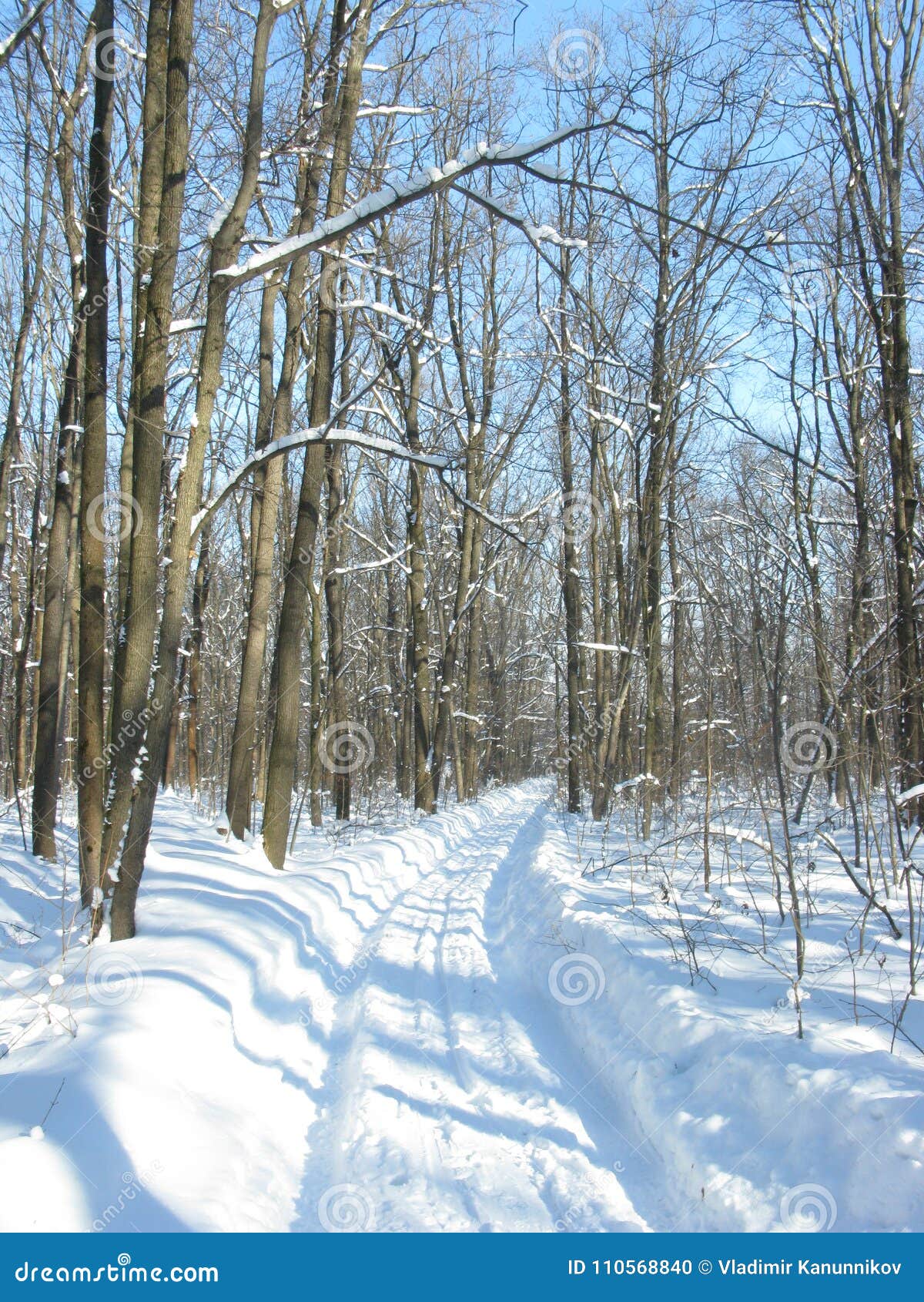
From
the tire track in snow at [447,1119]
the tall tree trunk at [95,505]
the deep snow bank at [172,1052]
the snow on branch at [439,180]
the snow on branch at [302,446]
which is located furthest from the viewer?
the snow on branch at [302,446]

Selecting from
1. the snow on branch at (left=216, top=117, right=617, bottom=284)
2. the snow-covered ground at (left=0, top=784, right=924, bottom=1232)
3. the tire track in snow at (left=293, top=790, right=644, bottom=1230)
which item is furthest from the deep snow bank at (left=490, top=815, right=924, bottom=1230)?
the snow on branch at (left=216, top=117, right=617, bottom=284)

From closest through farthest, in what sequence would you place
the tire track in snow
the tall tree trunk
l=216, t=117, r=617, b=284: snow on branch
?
the tire track in snow < l=216, t=117, r=617, b=284: snow on branch < the tall tree trunk

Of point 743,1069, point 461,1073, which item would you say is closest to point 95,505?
point 461,1073

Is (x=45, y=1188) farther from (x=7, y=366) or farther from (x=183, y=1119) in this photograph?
(x=7, y=366)

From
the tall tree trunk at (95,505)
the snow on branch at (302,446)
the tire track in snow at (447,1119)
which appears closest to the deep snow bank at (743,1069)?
the tire track in snow at (447,1119)

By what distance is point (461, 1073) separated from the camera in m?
4.00

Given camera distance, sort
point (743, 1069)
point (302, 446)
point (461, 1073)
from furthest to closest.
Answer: point (302, 446)
point (461, 1073)
point (743, 1069)

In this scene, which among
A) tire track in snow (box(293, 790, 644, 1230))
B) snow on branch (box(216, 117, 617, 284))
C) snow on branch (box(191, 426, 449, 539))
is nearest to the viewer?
tire track in snow (box(293, 790, 644, 1230))

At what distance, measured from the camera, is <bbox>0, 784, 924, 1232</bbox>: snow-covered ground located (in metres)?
2.78

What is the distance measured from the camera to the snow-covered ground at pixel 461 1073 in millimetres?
2783

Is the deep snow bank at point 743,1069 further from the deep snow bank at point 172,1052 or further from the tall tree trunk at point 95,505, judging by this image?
the tall tree trunk at point 95,505

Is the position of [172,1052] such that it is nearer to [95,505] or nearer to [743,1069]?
[743,1069]

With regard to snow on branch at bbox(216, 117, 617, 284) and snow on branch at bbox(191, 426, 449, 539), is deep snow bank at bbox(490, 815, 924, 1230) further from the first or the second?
snow on branch at bbox(216, 117, 617, 284)

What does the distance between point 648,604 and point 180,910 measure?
333 inches
